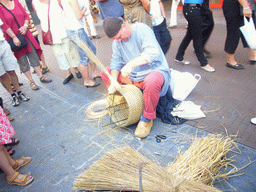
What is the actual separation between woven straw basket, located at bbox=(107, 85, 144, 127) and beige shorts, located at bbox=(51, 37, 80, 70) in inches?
73.0

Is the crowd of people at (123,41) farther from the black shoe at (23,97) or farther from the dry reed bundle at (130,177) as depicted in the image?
the dry reed bundle at (130,177)

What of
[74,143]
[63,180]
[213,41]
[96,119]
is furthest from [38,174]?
[213,41]

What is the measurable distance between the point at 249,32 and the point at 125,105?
238 cm

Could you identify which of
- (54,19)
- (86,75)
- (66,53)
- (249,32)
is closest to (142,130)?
(86,75)

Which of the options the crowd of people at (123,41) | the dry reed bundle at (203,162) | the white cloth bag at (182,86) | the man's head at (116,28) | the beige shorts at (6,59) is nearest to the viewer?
the dry reed bundle at (203,162)

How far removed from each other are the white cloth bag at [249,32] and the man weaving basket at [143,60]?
1750 millimetres

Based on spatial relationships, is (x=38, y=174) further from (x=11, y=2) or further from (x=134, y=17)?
(x=11, y=2)

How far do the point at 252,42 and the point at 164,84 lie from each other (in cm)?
198

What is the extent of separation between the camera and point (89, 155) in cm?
225

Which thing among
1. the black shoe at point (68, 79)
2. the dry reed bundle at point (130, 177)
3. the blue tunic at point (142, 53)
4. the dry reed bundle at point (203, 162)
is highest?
the blue tunic at point (142, 53)

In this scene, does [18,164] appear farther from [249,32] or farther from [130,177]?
[249,32]

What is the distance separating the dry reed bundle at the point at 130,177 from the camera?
4.44ft

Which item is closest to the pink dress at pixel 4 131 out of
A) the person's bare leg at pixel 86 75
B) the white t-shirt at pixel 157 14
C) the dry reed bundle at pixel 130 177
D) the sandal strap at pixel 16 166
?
the sandal strap at pixel 16 166

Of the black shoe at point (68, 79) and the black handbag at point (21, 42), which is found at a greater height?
the black handbag at point (21, 42)
